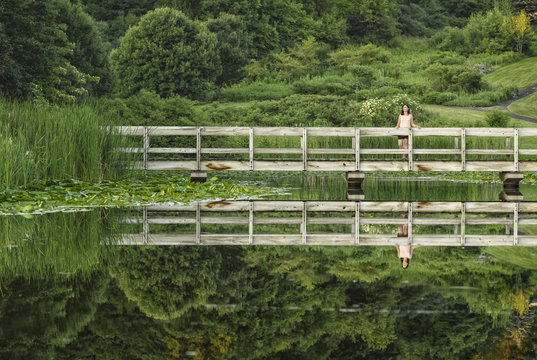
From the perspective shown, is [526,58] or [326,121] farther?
[526,58]

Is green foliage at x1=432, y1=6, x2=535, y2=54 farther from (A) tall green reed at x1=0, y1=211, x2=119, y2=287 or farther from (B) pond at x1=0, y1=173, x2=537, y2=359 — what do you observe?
(B) pond at x1=0, y1=173, x2=537, y2=359

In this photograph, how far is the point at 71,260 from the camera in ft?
26.6

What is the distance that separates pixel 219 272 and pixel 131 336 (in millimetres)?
2481

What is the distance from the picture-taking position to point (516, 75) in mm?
45875

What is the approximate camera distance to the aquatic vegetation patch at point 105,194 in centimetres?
1315

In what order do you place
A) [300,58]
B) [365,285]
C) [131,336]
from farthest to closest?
1. [300,58]
2. [365,285]
3. [131,336]

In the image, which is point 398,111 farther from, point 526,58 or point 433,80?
point 526,58

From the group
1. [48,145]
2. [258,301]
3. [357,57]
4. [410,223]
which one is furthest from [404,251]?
[357,57]

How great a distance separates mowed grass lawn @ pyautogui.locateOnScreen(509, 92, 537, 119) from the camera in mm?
Answer: 38156

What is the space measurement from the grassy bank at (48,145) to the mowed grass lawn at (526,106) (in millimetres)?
26073

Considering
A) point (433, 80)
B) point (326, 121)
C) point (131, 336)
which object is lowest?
point (131, 336)

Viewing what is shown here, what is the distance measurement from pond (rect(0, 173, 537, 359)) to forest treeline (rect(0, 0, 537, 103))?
62.5ft

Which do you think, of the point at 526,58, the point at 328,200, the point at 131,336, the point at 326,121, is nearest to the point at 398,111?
the point at 326,121

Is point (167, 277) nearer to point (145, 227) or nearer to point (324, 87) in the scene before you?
point (145, 227)
